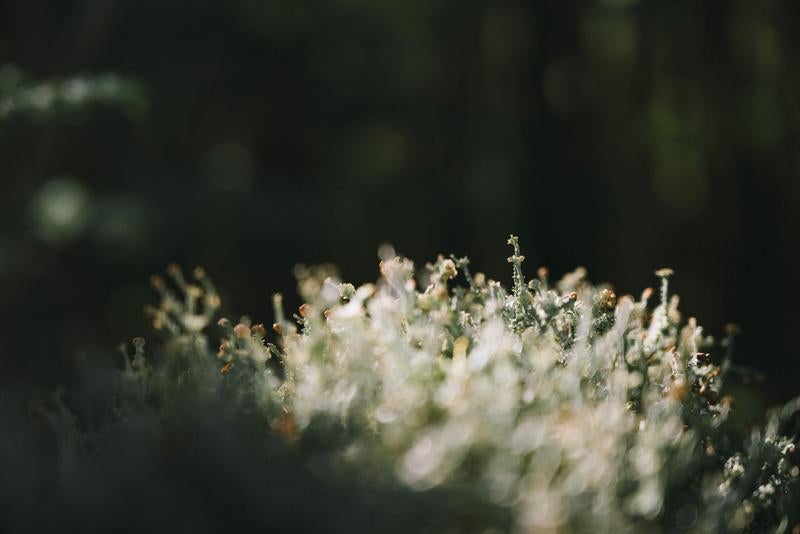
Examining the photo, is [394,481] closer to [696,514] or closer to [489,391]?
[489,391]

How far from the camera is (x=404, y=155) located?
12.9 m

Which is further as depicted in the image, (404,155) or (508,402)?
(404,155)

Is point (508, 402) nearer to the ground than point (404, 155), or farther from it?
nearer to the ground

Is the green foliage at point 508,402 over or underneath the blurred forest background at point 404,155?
underneath

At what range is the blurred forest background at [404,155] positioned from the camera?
9555 mm

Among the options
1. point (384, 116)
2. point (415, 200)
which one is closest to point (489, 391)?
point (415, 200)

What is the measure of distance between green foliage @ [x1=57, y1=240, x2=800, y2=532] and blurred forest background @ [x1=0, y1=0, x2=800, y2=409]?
6.50 metres

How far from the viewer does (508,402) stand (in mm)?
2150

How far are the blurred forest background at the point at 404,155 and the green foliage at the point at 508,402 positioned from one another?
21.3 feet

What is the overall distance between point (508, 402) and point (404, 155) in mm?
10913

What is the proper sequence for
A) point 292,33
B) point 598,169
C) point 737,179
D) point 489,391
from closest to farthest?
point 489,391 → point 737,179 → point 598,169 → point 292,33

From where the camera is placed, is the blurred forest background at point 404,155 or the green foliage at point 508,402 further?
the blurred forest background at point 404,155

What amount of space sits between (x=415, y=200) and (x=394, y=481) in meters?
10.5

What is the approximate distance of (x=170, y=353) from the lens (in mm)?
2635
